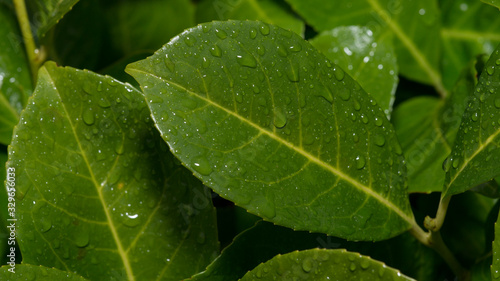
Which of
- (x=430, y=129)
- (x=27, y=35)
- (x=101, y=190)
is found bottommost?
(x=430, y=129)

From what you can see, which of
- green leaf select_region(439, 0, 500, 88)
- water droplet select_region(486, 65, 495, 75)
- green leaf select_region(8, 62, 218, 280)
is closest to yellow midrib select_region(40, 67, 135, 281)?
green leaf select_region(8, 62, 218, 280)

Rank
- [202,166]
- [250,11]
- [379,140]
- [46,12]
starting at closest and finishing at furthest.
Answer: [202,166] → [379,140] → [46,12] → [250,11]

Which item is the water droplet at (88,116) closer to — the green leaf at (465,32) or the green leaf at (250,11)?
the green leaf at (250,11)

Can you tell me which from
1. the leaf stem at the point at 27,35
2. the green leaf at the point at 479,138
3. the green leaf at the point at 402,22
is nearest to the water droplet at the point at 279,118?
the green leaf at the point at 479,138

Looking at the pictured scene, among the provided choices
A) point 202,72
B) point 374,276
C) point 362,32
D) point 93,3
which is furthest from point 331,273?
point 93,3

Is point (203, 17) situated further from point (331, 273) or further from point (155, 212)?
point (331, 273)

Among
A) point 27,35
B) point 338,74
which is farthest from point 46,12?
point 338,74

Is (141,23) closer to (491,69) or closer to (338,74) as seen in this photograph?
(338,74)

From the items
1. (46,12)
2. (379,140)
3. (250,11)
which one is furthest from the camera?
(250,11)
